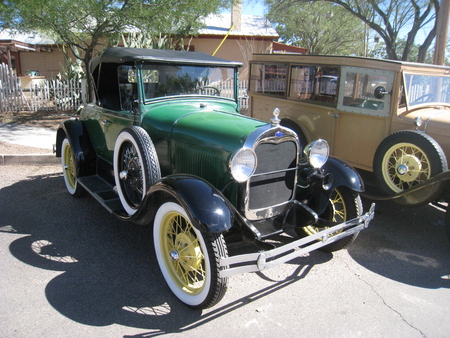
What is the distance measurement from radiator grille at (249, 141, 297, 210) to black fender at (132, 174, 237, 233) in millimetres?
408

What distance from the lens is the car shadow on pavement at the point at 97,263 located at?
2645 mm

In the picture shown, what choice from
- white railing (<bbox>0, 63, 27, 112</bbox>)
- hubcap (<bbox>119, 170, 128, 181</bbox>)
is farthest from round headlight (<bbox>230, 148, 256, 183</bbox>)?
white railing (<bbox>0, 63, 27, 112</bbox>)

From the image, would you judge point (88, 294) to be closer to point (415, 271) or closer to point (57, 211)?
point (57, 211)

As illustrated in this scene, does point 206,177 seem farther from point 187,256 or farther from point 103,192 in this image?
point 103,192

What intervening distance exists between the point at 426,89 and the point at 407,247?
2243 mm

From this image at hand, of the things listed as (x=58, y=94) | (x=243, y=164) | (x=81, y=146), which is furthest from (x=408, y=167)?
(x=58, y=94)

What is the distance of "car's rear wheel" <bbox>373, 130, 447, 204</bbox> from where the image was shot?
3693 mm

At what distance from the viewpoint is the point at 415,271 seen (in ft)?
10.9

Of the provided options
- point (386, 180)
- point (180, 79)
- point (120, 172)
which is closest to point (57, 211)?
point (120, 172)

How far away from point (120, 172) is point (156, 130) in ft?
1.87

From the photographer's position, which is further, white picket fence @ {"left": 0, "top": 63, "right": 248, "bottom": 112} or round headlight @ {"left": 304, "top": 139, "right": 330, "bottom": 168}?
white picket fence @ {"left": 0, "top": 63, "right": 248, "bottom": 112}

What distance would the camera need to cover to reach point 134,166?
11.6ft

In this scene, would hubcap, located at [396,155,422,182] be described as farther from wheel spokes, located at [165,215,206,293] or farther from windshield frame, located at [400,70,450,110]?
wheel spokes, located at [165,215,206,293]

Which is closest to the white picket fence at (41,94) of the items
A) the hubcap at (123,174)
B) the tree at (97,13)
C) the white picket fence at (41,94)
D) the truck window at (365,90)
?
the white picket fence at (41,94)
